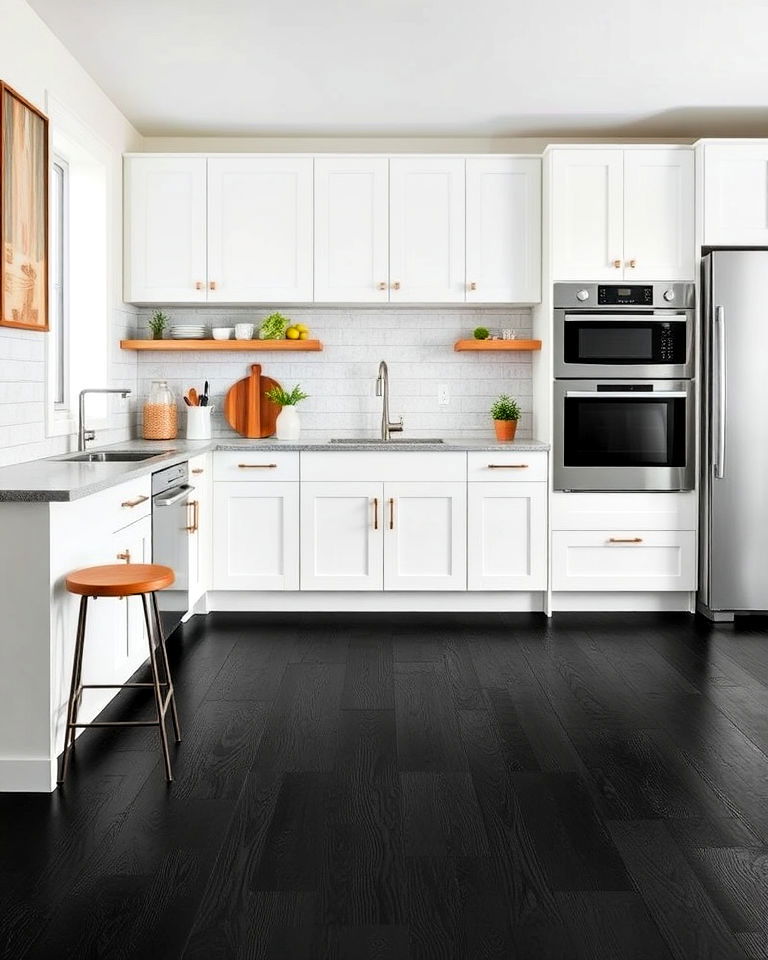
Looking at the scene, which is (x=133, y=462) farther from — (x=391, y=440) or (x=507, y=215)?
(x=507, y=215)

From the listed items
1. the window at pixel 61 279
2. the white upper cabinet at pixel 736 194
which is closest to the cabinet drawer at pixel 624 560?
the white upper cabinet at pixel 736 194

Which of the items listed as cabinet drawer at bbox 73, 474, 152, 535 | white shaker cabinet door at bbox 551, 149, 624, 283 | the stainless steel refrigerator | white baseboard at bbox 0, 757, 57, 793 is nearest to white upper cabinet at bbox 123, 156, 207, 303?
cabinet drawer at bbox 73, 474, 152, 535

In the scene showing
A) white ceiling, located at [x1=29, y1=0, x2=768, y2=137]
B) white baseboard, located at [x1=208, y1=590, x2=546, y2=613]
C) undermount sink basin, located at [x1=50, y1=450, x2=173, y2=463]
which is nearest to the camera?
white ceiling, located at [x1=29, y1=0, x2=768, y2=137]

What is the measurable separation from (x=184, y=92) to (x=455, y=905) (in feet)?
13.3

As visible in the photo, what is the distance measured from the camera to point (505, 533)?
5035 millimetres

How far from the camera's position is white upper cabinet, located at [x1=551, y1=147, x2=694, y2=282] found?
196 inches

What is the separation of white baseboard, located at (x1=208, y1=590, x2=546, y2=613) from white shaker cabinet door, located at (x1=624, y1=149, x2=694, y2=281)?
189cm

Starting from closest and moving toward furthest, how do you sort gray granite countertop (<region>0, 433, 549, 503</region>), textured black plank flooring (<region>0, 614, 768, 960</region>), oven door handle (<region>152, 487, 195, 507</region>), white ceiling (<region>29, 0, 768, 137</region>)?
textured black plank flooring (<region>0, 614, 768, 960</region>)
gray granite countertop (<region>0, 433, 549, 503</region>)
white ceiling (<region>29, 0, 768, 137</region>)
oven door handle (<region>152, 487, 195, 507</region>)

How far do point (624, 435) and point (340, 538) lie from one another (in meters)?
1.59

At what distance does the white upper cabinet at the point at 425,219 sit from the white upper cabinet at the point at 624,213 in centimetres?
53

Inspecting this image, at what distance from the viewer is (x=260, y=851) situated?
238cm

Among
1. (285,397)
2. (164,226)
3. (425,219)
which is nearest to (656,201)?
(425,219)

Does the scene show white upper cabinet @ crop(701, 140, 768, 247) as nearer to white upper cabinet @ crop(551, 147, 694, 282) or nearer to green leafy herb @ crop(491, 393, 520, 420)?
white upper cabinet @ crop(551, 147, 694, 282)

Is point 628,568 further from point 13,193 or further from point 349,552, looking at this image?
point 13,193
